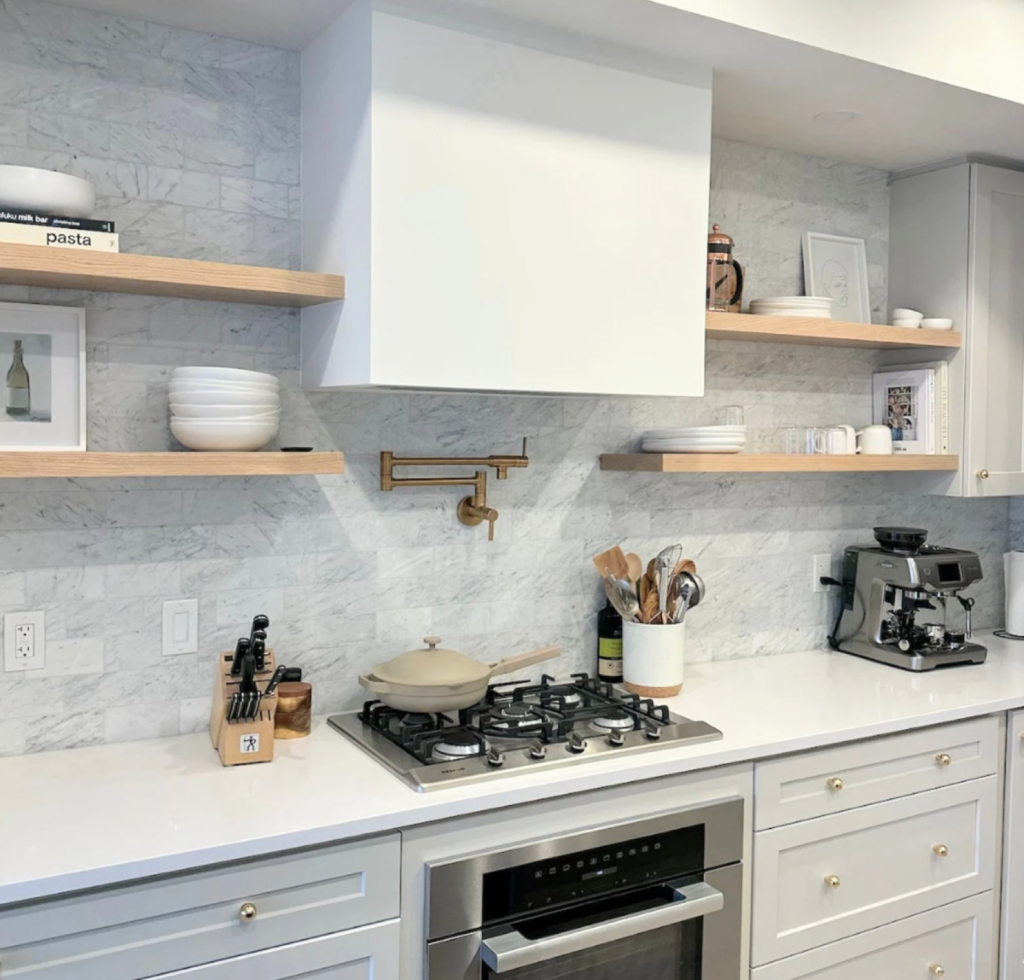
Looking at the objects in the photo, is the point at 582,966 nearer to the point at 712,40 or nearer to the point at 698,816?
the point at 698,816

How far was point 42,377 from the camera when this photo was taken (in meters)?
1.90

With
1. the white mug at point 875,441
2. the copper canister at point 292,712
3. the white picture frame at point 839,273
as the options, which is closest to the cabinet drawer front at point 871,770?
the white mug at point 875,441

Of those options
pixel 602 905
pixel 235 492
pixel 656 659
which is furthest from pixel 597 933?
pixel 235 492

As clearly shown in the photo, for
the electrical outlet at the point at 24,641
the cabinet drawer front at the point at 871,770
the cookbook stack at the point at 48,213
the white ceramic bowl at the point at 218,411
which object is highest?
the cookbook stack at the point at 48,213

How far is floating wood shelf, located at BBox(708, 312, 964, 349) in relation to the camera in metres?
2.47

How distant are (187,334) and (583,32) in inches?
40.5

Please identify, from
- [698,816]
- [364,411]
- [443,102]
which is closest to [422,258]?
[443,102]

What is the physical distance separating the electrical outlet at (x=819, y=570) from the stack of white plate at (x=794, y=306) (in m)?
0.75

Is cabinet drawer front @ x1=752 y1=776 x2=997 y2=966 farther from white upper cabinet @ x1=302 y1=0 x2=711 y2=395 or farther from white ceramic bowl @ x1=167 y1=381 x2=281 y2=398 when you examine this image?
white ceramic bowl @ x1=167 y1=381 x2=281 y2=398

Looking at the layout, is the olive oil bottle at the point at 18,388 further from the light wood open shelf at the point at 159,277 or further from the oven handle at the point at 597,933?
the oven handle at the point at 597,933

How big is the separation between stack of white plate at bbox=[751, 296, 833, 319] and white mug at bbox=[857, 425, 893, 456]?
402mm

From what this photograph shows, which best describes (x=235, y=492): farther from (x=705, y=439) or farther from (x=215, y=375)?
(x=705, y=439)

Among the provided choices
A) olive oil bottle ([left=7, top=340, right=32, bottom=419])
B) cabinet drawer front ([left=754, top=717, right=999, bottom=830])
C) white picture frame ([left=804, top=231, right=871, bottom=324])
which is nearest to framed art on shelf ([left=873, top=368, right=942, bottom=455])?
white picture frame ([left=804, top=231, right=871, bottom=324])

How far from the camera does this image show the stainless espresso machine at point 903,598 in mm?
2740
